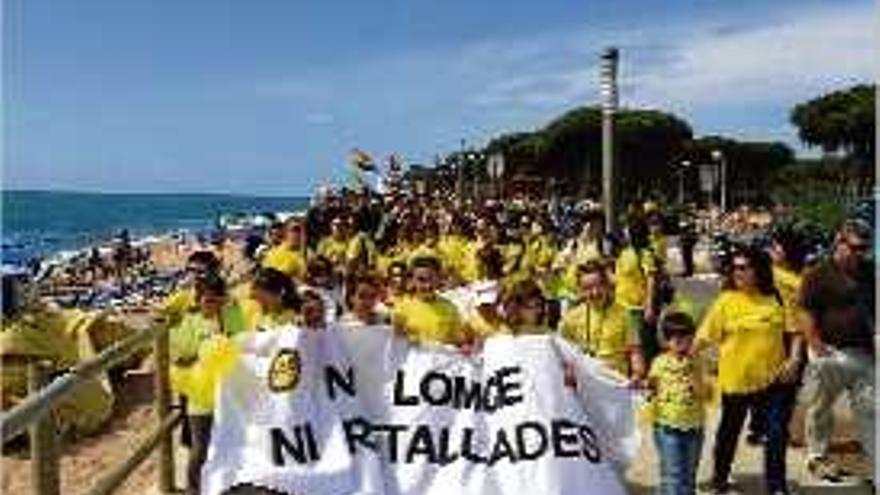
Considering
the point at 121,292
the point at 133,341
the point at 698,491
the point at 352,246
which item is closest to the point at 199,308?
the point at 133,341

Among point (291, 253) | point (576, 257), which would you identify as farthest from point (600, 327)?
point (576, 257)

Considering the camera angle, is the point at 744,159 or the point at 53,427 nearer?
the point at 53,427

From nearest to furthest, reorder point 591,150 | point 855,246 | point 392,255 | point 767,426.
Result: 1. point 767,426
2. point 855,246
3. point 392,255
4. point 591,150

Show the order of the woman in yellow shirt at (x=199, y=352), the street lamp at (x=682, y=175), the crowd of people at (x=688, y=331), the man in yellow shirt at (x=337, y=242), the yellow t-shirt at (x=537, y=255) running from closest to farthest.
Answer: the crowd of people at (x=688, y=331), the woman in yellow shirt at (x=199, y=352), the yellow t-shirt at (x=537, y=255), the man in yellow shirt at (x=337, y=242), the street lamp at (x=682, y=175)

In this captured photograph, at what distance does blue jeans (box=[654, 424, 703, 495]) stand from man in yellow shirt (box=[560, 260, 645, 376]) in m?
0.76

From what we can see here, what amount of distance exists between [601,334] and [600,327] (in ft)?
0.13

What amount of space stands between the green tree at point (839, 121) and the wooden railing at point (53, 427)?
221 feet

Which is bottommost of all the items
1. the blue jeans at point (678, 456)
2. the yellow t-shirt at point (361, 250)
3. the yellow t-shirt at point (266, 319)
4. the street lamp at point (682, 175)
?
the street lamp at point (682, 175)

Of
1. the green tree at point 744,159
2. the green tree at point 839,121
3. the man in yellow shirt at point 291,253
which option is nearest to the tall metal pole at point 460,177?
the green tree at point 839,121

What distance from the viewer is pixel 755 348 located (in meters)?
9.91

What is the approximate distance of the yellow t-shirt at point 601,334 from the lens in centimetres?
994

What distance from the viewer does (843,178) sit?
7175 cm

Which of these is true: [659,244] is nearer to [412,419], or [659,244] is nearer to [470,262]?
[470,262]

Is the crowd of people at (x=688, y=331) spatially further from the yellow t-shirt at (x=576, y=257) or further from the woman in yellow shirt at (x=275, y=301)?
the yellow t-shirt at (x=576, y=257)
